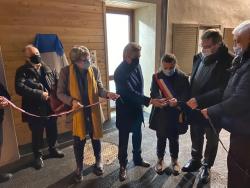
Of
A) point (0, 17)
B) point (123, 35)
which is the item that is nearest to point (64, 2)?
point (0, 17)

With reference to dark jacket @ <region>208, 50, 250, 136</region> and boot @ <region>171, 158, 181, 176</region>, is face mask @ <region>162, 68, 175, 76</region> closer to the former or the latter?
dark jacket @ <region>208, 50, 250, 136</region>

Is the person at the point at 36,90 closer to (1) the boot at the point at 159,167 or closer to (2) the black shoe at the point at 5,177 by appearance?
(2) the black shoe at the point at 5,177

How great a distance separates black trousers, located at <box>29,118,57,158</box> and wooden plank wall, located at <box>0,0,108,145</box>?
1.82 ft

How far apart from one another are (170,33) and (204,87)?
245 centimetres

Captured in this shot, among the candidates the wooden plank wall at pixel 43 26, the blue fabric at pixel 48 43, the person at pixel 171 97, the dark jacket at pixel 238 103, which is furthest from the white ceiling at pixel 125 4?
the dark jacket at pixel 238 103

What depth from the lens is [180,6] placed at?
13.6 feet

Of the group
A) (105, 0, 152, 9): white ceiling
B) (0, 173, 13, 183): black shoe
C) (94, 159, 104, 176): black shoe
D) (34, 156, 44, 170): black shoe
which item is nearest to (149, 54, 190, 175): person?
(94, 159, 104, 176): black shoe

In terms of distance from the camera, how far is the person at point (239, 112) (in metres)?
1.43

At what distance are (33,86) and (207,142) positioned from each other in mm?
2003

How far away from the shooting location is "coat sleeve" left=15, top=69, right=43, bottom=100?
90.9 inches

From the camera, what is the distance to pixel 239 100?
143 cm

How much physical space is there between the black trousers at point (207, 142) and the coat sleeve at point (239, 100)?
0.62 metres

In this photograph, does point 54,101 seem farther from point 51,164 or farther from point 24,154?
point 24,154

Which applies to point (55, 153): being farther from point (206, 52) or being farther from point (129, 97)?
point (206, 52)
